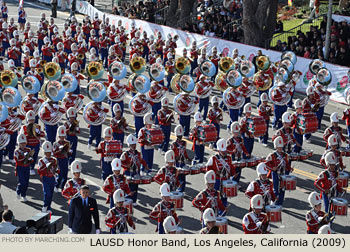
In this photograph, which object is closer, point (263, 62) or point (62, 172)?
point (62, 172)

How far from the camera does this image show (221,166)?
A: 15.5 m

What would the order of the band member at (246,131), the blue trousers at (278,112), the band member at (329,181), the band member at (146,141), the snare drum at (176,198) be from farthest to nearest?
the blue trousers at (278,112), the band member at (246,131), the band member at (146,141), the band member at (329,181), the snare drum at (176,198)

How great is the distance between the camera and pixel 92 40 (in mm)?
33750

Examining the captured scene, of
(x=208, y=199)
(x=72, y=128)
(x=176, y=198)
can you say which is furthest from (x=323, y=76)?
(x=208, y=199)

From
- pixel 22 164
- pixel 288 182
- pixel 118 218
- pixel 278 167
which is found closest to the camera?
pixel 118 218

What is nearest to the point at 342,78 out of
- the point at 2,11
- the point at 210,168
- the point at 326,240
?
the point at 210,168

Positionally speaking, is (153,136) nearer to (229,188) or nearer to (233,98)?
(229,188)

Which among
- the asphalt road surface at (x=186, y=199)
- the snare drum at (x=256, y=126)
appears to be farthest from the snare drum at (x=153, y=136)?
the snare drum at (x=256, y=126)

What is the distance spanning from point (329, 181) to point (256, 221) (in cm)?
326

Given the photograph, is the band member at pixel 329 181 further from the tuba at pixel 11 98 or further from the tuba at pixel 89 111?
the tuba at pixel 11 98

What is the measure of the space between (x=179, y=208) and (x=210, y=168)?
3.92 ft

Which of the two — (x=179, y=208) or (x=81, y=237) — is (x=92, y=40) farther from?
(x=81, y=237)

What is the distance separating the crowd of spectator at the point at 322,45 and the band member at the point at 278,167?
12.9 metres

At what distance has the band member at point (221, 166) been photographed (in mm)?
15383
